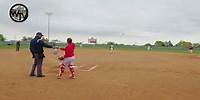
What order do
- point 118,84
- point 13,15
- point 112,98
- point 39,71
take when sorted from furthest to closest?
point 13,15 < point 39,71 < point 118,84 < point 112,98

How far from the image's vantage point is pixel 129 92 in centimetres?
1292

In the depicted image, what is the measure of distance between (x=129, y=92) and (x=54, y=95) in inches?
87.0

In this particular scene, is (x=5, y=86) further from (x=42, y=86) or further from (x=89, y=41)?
(x=89, y=41)

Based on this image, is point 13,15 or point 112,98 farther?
point 13,15

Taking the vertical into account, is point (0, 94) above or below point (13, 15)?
below

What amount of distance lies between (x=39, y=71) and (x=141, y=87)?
13.9ft

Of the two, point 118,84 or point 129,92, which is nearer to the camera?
point 129,92

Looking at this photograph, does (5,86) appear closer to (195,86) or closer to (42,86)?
(42,86)

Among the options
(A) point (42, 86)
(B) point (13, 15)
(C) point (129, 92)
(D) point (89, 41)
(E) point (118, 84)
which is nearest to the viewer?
(C) point (129, 92)

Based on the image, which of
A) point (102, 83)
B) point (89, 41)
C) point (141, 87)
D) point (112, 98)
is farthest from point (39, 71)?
point (89, 41)

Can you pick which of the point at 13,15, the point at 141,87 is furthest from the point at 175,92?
the point at 13,15

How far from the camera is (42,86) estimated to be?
13750mm

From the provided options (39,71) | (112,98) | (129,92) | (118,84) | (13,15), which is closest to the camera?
→ (112,98)

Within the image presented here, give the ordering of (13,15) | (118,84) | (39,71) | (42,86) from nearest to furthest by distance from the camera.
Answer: (42,86), (118,84), (39,71), (13,15)
